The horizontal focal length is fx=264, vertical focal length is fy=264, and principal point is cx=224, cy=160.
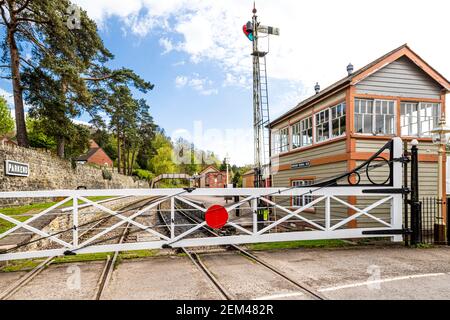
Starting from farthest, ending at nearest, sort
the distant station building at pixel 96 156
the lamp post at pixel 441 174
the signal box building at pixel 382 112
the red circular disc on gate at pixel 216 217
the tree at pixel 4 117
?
the distant station building at pixel 96 156 → the tree at pixel 4 117 → the signal box building at pixel 382 112 → the lamp post at pixel 441 174 → the red circular disc on gate at pixel 216 217

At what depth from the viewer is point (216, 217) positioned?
6305 mm

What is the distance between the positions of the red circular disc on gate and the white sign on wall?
13780 millimetres

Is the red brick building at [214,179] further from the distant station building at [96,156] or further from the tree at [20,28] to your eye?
the tree at [20,28]

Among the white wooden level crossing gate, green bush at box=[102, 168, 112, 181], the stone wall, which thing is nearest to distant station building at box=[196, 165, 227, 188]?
green bush at box=[102, 168, 112, 181]

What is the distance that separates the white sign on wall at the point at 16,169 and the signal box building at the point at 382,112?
1597 centimetres

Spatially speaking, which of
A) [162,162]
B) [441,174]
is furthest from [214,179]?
[441,174]

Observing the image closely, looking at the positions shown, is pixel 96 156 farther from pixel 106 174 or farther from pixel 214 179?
Answer: pixel 106 174

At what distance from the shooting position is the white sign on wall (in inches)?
560

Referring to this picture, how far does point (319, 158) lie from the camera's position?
11672mm

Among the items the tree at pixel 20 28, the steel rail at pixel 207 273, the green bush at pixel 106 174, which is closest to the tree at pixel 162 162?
the green bush at pixel 106 174

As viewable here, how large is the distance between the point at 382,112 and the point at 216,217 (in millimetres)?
8382

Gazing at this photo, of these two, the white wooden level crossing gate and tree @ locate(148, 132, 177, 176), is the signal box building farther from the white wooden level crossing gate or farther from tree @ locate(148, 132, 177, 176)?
tree @ locate(148, 132, 177, 176)

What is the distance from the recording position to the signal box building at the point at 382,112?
10000mm
